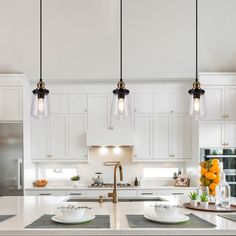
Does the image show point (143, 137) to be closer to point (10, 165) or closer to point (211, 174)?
point (10, 165)

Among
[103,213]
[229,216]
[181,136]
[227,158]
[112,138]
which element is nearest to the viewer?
[229,216]

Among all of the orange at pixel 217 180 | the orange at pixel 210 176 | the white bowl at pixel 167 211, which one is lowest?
the white bowl at pixel 167 211

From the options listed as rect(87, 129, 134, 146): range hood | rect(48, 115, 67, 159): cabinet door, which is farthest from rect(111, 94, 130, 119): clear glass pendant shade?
rect(48, 115, 67, 159): cabinet door

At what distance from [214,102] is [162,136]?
3.44ft

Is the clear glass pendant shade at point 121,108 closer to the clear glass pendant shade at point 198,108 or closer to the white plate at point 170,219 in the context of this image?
the clear glass pendant shade at point 198,108

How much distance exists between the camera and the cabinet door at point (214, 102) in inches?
201

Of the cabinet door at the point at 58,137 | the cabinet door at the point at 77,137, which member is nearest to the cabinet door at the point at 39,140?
the cabinet door at the point at 58,137

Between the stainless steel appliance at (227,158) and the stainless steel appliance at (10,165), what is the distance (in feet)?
9.67

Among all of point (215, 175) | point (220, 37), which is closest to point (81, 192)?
point (215, 175)

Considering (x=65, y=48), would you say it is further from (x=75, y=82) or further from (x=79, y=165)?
(x=79, y=165)

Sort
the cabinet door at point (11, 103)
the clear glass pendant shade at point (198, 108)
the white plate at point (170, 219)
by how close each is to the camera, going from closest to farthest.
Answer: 1. the white plate at point (170, 219)
2. the clear glass pendant shade at point (198, 108)
3. the cabinet door at point (11, 103)

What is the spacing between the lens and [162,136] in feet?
18.0

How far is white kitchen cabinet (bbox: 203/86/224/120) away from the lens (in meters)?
5.11

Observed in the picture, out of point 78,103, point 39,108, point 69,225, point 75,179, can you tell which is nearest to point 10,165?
point 75,179
